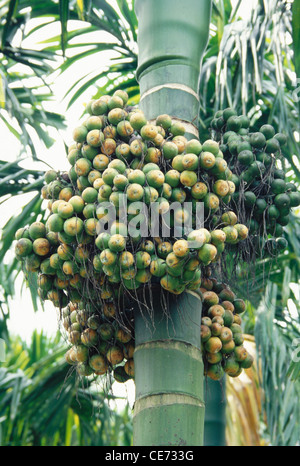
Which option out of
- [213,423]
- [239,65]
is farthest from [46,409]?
[239,65]

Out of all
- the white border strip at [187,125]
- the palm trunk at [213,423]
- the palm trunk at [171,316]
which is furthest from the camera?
the palm trunk at [213,423]

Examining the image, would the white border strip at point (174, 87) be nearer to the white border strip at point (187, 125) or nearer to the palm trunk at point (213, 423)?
the white border strip at point (187, 125)

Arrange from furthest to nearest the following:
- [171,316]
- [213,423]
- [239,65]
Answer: [239,65] < [213,423] < [171,316]

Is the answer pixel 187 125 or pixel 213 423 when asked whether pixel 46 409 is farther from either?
pixel 187 125

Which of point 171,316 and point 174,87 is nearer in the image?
point 171,316

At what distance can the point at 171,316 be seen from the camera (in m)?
2.30

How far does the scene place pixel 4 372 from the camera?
190 inches

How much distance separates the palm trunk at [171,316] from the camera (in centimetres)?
216

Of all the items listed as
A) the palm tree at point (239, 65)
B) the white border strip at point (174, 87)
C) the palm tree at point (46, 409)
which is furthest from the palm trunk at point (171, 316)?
the palm tree at point (46, 409)

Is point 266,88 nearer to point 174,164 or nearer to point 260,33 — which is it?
point 260,33

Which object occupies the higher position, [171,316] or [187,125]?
[187,125]

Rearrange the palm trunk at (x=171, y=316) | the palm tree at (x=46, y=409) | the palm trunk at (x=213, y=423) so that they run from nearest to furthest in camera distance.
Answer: the palm trunk at (x=171, y=316) → the palm trunk at (x=213, y=423) → the palm tree at (x=46, y=409)

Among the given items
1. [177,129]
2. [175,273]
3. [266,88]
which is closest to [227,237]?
[175,273]

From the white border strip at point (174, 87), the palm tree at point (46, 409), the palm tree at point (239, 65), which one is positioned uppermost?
the palm tree at point (239, 65)
